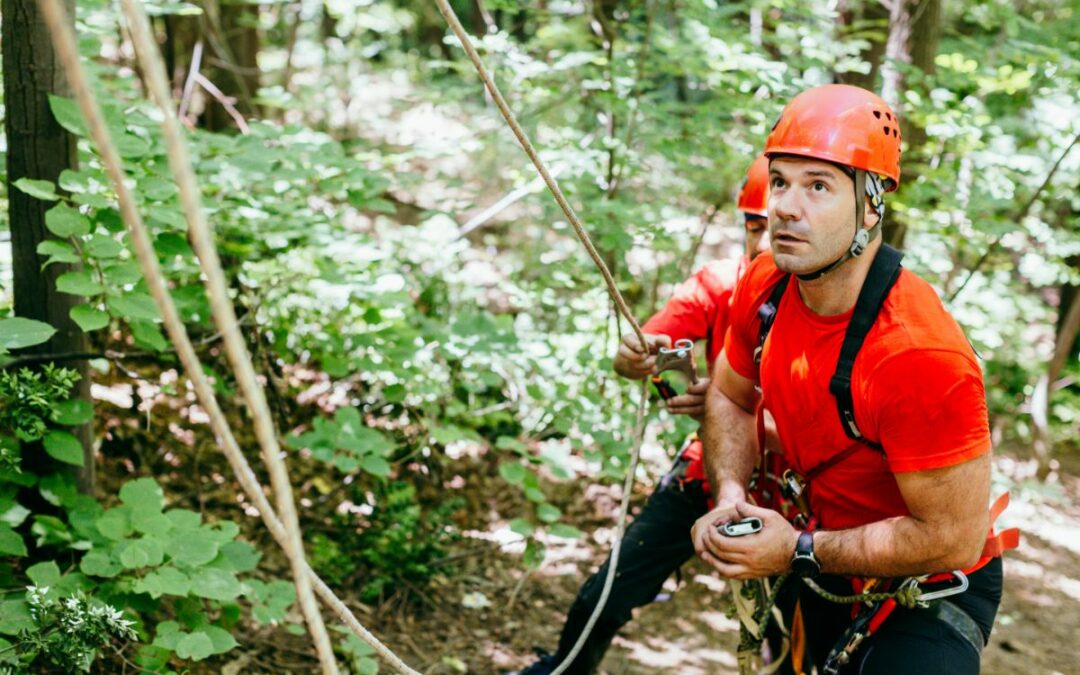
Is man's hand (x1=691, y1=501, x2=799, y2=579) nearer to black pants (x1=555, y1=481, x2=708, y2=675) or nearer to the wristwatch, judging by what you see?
the wristwatch

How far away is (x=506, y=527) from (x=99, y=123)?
4520mm

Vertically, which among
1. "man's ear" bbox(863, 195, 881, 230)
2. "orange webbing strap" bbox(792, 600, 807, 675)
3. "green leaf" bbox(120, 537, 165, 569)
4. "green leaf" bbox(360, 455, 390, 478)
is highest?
"man's ear" bbox(863, 195, 881, 230)

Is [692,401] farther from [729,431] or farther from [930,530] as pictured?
[930,530]

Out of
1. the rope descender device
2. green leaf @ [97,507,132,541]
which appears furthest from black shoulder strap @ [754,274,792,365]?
green leaf @ [97,507,132,541]

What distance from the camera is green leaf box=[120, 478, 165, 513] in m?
2.71

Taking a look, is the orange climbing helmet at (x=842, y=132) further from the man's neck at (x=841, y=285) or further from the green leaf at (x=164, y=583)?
the green leaf at (x=164, y=583)

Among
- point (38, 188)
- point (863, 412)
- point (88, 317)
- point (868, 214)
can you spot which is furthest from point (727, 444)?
point (38, 188)

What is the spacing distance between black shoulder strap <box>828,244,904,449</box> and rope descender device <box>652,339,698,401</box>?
848mm

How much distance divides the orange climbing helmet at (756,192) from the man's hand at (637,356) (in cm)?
77

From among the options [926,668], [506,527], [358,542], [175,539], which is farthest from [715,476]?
[506,527]

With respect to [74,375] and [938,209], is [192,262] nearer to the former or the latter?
[74,375]

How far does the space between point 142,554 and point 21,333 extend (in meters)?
0.76

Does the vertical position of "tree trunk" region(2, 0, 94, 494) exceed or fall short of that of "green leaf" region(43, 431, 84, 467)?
it exceeds it

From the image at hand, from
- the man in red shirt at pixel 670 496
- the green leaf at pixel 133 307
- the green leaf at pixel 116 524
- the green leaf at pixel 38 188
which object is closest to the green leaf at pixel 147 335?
the green leaf at pixel 133 307
